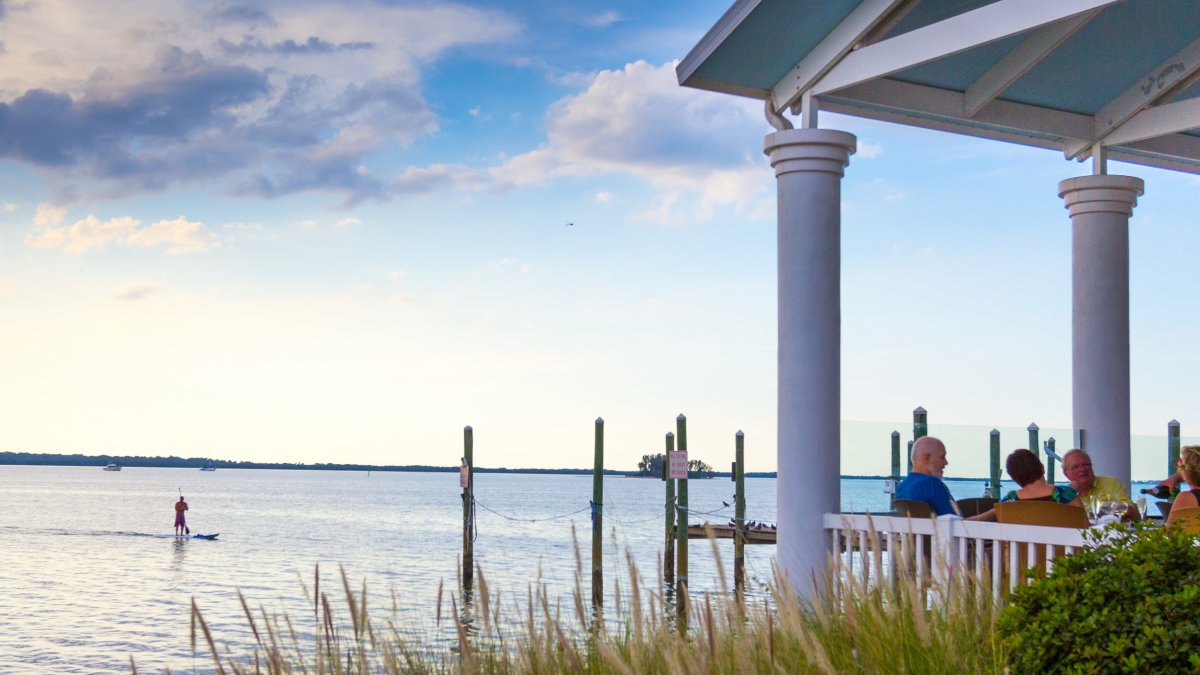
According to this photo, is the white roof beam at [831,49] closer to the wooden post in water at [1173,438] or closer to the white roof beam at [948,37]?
the white roof beam at [948,37]

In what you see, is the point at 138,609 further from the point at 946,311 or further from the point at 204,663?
the point at 946,311

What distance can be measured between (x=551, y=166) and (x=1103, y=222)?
Result: 1985 centimetres

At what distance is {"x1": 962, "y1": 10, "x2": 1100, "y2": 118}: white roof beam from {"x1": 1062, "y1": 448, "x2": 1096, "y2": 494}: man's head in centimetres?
218

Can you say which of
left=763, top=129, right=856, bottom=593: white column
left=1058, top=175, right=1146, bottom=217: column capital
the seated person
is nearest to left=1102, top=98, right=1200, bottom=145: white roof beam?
left=1058, top=175, right=1146, bottom=217: column capital

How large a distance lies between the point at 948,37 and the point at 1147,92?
82.5 inches

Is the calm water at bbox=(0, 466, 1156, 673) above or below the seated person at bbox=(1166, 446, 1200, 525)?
below

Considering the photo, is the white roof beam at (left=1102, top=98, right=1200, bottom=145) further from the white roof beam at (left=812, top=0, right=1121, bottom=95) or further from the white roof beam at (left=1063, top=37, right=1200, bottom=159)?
the white roof beam at (left=812, top=0, right=1121, bottom=95)

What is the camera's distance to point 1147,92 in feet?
25.8

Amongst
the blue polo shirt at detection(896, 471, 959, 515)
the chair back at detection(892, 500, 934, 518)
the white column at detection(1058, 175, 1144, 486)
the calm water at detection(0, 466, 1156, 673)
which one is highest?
the white column at detection(1058, 175, 1144, 486)

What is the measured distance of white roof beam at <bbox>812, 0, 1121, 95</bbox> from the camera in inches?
239

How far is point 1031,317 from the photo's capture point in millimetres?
19625

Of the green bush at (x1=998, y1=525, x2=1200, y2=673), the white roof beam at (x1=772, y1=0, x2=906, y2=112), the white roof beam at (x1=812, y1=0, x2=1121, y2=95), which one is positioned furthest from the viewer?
the white roof beam at (x1=772, y1=0, x2=906, y2=112)

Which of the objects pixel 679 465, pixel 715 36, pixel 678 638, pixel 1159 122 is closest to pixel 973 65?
pixel 1159 122

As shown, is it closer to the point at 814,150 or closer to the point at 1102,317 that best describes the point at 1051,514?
the point at 814,150
